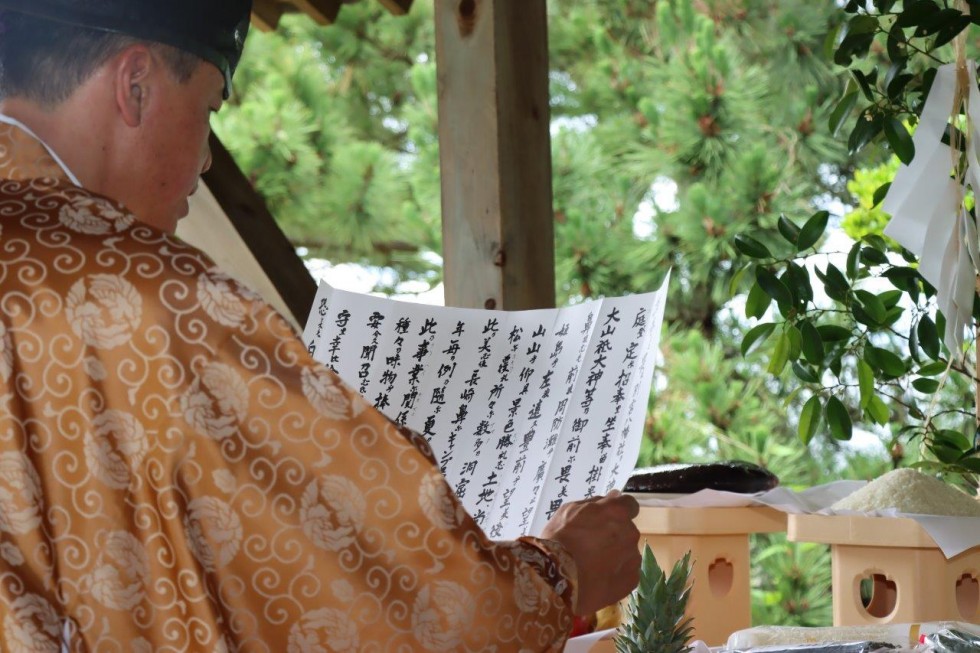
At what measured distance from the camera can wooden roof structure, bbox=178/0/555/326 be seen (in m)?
1.49

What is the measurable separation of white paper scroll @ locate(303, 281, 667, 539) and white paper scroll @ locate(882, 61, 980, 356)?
407mm

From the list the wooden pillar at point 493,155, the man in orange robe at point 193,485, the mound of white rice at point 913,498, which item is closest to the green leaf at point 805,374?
the mound of white rice at point 913,498

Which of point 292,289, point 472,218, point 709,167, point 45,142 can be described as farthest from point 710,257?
point 45,142

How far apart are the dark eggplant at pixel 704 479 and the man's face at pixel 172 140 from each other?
0.74 meters

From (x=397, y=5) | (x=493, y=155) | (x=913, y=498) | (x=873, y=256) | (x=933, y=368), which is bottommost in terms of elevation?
(x=913, y=498)

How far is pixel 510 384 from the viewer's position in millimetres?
986

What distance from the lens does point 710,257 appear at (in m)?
4.07

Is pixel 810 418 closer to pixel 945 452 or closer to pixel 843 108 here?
pixel 945 452

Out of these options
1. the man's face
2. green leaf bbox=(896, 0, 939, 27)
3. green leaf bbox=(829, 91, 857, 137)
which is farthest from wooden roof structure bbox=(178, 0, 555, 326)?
the man's face

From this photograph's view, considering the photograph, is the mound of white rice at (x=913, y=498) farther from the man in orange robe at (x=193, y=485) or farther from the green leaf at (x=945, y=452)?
the man in orange robe at (x=193, y=485)

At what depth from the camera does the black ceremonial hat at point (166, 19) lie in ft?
2.43

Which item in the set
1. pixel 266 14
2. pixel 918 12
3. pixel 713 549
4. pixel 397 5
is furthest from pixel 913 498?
pixel 266 14

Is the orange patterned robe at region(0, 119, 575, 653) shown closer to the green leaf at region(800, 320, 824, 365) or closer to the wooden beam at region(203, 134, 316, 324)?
the green leaf at region(800, 320, 824, 365)

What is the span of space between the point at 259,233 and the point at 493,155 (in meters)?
0.59
